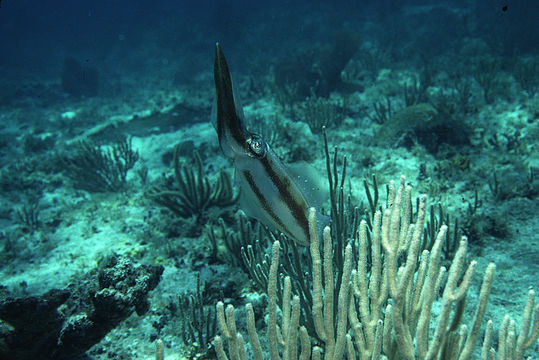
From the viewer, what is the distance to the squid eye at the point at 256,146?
1.43m

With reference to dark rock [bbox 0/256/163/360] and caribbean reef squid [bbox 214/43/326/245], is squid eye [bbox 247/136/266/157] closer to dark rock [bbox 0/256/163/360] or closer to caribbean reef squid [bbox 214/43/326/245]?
caribbean reef squid [bbox 214/43/326/245]

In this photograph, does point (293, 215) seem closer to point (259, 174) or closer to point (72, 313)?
point (259, 174)

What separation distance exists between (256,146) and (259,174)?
168 millimetres

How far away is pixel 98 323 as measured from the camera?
101 inches

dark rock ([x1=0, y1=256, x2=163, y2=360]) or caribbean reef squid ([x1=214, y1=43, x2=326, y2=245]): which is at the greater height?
caribbean reef squid ([x1=214, y1=43, x2=326, y2=245])

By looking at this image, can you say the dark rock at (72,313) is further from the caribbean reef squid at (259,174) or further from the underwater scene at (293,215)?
the caribbean reef squid at (259,174)

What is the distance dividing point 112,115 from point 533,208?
1630 cm

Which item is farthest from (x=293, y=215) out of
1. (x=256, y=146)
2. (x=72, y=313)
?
(x=72, y=313)

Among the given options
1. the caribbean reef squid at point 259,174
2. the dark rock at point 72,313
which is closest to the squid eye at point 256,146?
the caribbean reef squid at point 259,174

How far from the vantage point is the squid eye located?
4.68 feet

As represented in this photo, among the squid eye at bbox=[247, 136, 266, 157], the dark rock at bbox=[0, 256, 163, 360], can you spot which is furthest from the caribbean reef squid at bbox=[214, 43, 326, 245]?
the dark rock at bbox=[0, 256, 163, 360]

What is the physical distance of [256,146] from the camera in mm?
1439

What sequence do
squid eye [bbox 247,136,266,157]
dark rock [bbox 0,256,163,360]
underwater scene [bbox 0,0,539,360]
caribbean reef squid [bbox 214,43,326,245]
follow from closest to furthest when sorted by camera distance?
caribbean reef squid [bbox 214,43,326,245] → squid eye [bbox 247,136,266,157] → underwater scene [bbox 0,0,539,360] → dark rock [bbox 0,256,163,360]

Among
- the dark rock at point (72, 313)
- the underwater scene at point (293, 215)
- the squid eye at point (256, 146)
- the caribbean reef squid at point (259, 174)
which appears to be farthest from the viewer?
the dark rock at point (72, 313)
